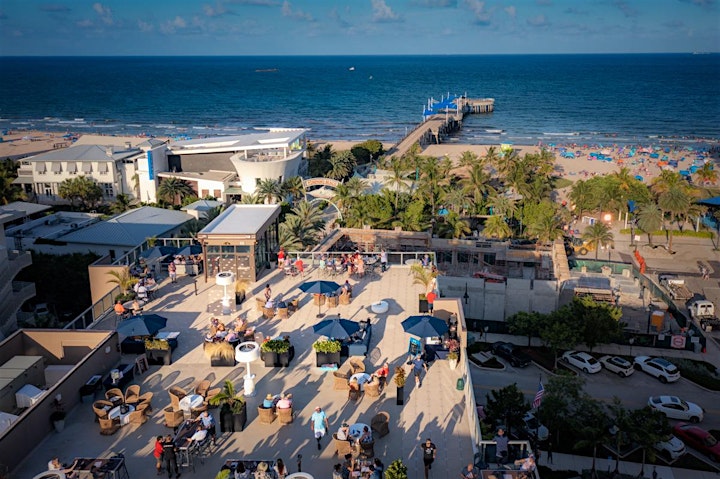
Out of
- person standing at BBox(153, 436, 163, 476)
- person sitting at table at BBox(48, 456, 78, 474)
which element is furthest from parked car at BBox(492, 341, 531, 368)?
person sitting at table at BBox(48, 456, 78, 474)

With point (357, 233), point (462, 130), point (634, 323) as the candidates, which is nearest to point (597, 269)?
point (634, 323)

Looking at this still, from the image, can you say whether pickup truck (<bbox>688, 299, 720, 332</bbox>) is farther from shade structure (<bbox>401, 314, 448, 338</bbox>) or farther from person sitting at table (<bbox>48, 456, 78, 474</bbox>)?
person sitting at table (<bbox>48, 456, 78, 474</bbox>)

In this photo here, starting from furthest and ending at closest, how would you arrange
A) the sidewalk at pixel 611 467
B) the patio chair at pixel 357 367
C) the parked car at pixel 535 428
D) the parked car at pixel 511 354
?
the parked car at pixel 511 354 < the parked car at pixel 535 428 < the sidewalk at pixel 611 467 < the patio chair at pixel 357 367

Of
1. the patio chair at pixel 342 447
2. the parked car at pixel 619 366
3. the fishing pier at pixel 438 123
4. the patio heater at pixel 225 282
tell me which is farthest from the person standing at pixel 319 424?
the fishing pier at pixel 438 123

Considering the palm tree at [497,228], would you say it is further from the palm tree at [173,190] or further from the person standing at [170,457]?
the person standing at [170,457]

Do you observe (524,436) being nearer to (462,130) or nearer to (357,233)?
(357,233)

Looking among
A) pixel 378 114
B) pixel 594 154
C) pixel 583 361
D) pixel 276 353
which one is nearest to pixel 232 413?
pixel 276 353
